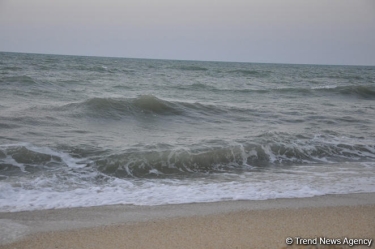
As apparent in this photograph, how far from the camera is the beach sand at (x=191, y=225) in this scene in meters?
3.15

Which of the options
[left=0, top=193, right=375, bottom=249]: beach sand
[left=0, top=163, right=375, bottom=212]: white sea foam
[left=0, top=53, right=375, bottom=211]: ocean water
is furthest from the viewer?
[left=0, top=53, right=375, bottom=211]: ocean water

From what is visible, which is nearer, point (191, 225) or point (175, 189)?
point (191, 225)

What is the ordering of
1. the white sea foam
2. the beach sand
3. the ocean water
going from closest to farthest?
the beach sand → the white sea foam → the ocean water

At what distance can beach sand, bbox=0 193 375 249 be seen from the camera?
3146 millimetres

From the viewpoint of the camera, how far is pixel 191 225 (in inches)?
140

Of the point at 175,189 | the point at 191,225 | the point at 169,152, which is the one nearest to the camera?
the point at 191,225

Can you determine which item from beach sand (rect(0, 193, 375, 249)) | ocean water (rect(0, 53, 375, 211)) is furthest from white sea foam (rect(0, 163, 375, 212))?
beach sand (rect(0, 193, 375, 249))

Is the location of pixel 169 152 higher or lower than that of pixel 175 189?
higher

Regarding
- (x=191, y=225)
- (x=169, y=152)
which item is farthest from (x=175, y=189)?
(x=169, y=152)

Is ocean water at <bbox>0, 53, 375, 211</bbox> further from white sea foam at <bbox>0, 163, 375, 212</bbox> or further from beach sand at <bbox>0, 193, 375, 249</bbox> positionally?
beach sand at <bbox>0, 193, 375, 249</bbox>

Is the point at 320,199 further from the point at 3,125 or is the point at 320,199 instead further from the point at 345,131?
the point at 3,125

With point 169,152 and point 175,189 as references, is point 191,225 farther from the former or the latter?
point 169,152

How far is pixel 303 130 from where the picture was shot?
359 inches

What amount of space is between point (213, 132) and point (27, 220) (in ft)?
18.7
